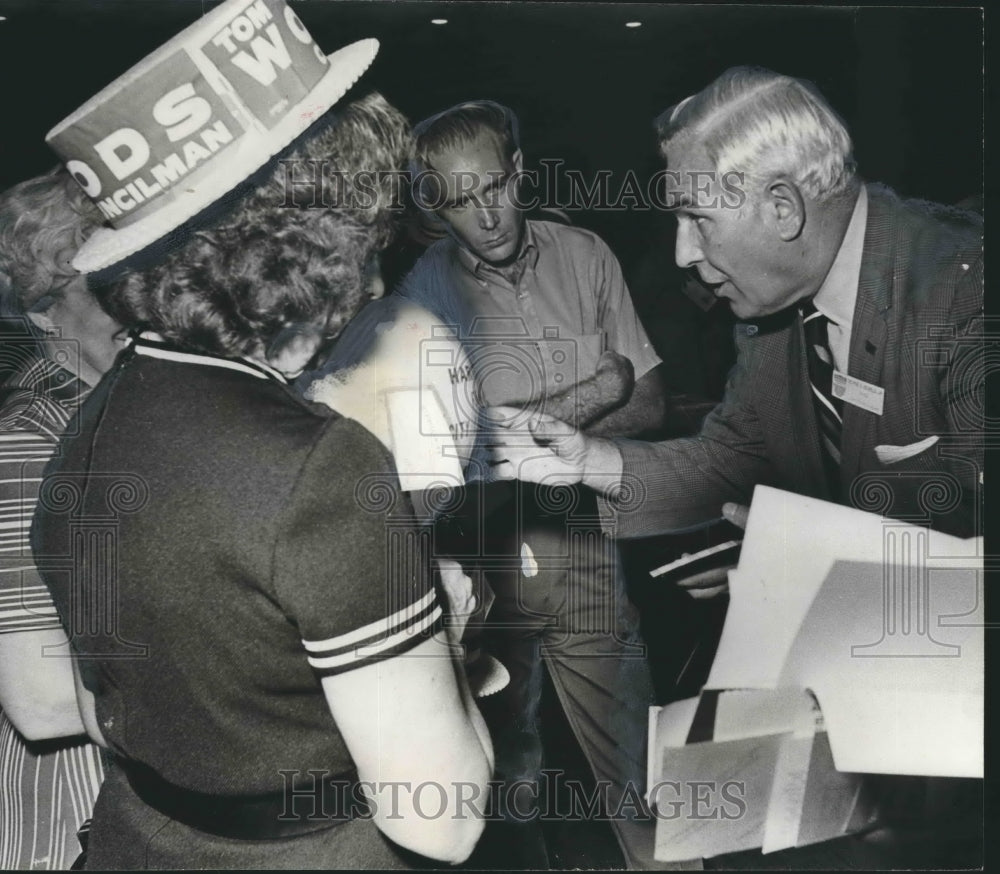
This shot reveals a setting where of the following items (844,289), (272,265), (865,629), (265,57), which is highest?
(265,57)

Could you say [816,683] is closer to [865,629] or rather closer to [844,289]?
[865,629]

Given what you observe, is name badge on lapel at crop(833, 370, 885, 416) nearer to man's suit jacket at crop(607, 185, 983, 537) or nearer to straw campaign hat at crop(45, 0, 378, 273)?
man's suit jacket at crop(607, 185, 983, 537)

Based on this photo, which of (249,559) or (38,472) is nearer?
(249,559)

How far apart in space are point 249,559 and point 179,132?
0.91 m

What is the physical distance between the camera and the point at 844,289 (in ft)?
8.71

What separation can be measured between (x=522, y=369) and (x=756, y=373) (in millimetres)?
625

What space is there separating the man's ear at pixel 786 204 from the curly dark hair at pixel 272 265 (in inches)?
41.4

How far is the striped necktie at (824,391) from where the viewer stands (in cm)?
269

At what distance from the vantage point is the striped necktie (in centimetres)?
269

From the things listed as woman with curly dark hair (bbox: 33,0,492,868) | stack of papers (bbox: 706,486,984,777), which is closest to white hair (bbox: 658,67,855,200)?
stack of papers (bbox: 706,486,984,777)

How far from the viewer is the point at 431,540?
8.41ft

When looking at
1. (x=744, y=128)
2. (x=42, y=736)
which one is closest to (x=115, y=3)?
(x=744, y=128)

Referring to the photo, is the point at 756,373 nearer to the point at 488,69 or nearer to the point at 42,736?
the point at 488,69

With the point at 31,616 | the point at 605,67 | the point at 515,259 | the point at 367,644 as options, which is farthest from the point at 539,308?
the point at 31,616
